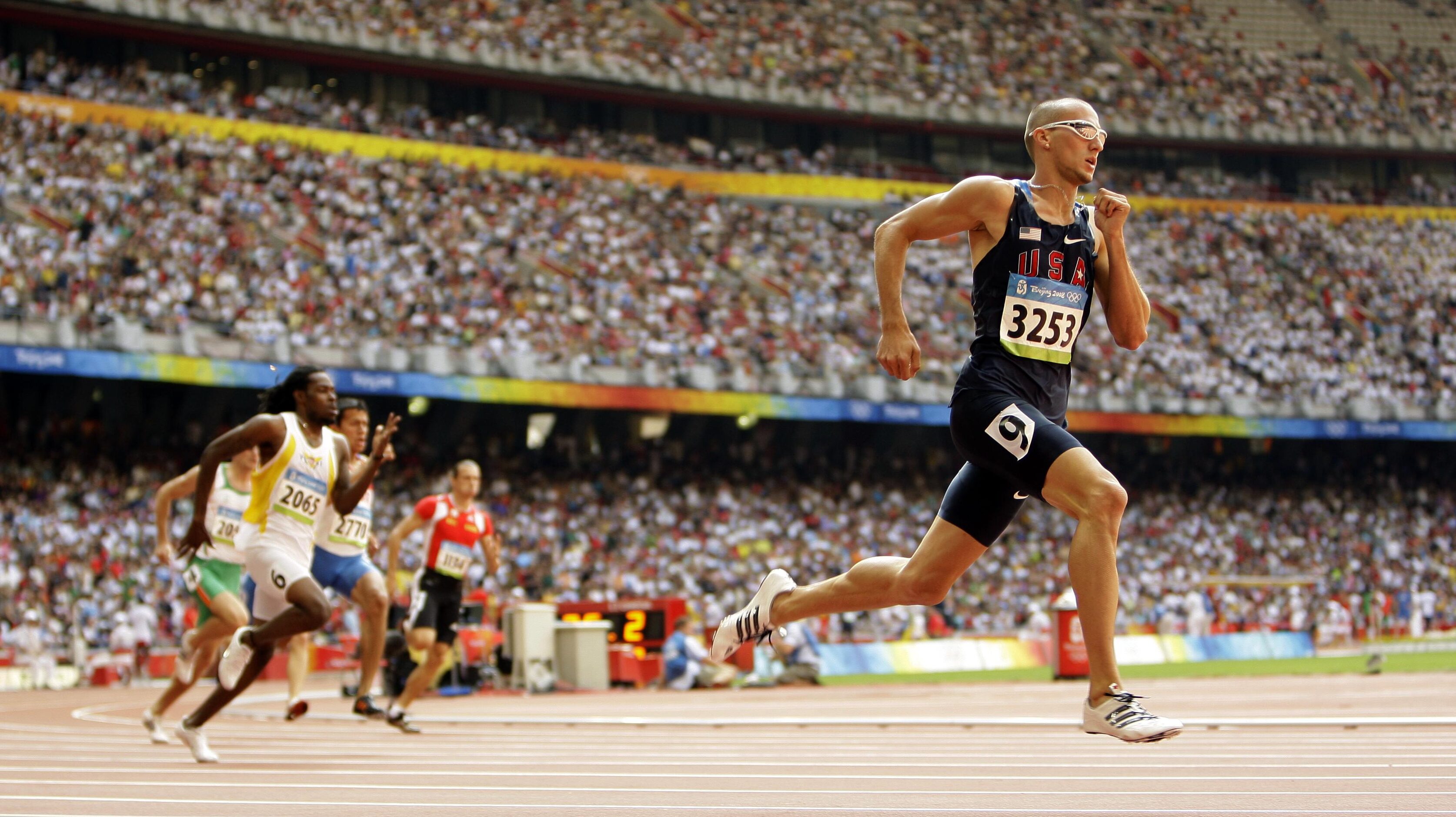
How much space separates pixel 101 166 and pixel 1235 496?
3005 cm

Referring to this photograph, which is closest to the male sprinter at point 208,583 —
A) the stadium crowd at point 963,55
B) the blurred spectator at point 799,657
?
the blurred spectator at point 799,657

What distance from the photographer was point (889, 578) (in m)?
6.25

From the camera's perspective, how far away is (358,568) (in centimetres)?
1054

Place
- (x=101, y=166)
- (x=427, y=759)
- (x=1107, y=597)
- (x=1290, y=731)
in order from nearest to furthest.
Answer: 1. (x=1107, y=597)
2. (x=427, y=759)
3. (x=1290, y=731)
4. (x=101, y=166)

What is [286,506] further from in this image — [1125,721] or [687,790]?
[1125,721]

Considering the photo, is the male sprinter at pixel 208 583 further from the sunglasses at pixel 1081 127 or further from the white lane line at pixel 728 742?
the sunglasses at pixel 1081 127

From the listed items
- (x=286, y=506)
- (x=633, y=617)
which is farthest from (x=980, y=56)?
(x=286, y=506)

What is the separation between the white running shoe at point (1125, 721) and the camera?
5180mm

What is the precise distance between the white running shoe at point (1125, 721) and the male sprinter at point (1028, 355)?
0.01 metres

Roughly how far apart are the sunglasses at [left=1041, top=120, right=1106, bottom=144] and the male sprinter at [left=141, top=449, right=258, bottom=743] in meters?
6.48

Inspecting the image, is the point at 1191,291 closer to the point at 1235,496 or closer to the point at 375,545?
the point at 1235,496

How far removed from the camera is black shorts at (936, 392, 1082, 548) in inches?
221

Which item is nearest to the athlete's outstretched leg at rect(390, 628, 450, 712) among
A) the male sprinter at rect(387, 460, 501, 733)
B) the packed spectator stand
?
the male sprinter at rect(387, 460, 501, 733)

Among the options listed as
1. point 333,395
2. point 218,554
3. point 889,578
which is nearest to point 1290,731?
point 889,578
